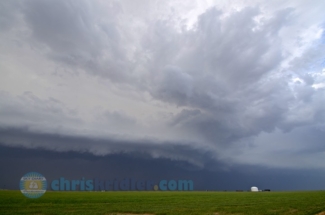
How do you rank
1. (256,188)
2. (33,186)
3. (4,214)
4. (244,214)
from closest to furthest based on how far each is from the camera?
1. (4,214)
2. (244,214)
3. (33,186)
4. (256,188)

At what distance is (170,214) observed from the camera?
29.5 meters

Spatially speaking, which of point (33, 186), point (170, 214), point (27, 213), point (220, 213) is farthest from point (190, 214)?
point (33, 186)

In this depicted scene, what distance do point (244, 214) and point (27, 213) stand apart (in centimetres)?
2354

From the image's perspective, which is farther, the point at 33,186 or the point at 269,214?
the point at 33,186

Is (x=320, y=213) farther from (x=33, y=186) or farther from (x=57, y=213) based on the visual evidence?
(x=33, y=186)

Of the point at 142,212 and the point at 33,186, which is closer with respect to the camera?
the point at 142,212

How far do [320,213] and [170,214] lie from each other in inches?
661

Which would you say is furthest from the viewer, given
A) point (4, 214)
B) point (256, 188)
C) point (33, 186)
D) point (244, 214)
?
point (256, 188)

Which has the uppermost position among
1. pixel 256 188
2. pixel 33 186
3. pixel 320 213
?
pixel 33 186

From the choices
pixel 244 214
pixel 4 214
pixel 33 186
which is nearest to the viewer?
pixel 4 214

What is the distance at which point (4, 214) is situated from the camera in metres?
28.5

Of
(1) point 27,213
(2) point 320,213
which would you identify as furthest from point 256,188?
(1) point 27,213

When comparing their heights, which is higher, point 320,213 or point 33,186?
point 33,186

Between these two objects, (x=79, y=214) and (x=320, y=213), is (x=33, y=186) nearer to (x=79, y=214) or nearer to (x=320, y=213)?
(x=79, y=214)
